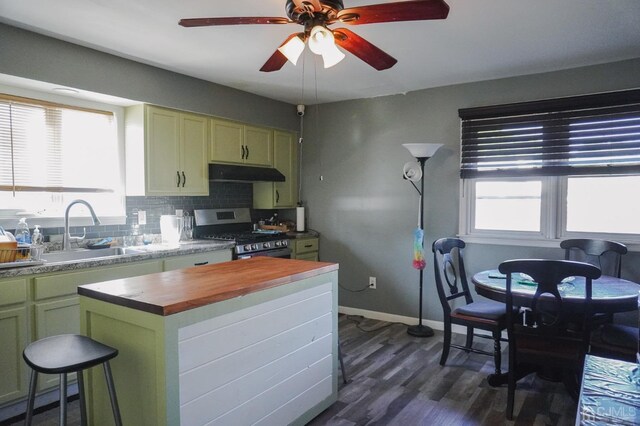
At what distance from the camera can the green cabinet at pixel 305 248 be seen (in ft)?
14.8

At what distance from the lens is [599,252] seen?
125 inches

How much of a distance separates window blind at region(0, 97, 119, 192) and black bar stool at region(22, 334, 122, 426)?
183 centimetres

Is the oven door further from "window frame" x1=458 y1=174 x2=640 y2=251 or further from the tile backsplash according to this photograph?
"window frame" x1=458 y1=174 x2=640 y2=251

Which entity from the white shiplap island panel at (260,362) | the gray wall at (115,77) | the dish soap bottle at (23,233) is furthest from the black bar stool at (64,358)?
the gray wall at (115,77)

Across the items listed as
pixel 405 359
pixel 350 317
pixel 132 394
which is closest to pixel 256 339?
pixel 132 394

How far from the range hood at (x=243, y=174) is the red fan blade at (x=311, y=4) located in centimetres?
234

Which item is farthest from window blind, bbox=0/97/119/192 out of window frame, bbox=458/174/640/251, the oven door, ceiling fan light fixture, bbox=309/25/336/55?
window frame, bbox=458/174/640/251

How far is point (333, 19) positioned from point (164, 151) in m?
2.24

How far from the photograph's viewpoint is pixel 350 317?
455 cm

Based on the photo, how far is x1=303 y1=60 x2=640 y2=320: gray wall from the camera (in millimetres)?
3764

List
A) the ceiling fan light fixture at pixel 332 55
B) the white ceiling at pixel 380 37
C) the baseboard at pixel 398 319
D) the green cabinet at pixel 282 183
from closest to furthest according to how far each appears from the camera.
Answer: the ceiling fan light fixture at pixel 332 55
the white ceiling at pixel 380 37
the baseboard at pixel 398 319
the green cabinet at pixel 282 183

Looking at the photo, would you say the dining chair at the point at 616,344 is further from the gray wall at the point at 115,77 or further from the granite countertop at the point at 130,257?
the gray wall at the point at 115,77

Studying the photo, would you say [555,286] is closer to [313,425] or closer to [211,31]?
[313,425]

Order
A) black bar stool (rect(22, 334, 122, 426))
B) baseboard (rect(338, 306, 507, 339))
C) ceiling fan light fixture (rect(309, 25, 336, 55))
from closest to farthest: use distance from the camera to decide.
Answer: black bar stool (rect(22, 334, 122, 426)), ceiling fan light fixture (rect(309, 25, 336, 55)), baseboard (rect(338, 306, 507, 339))
